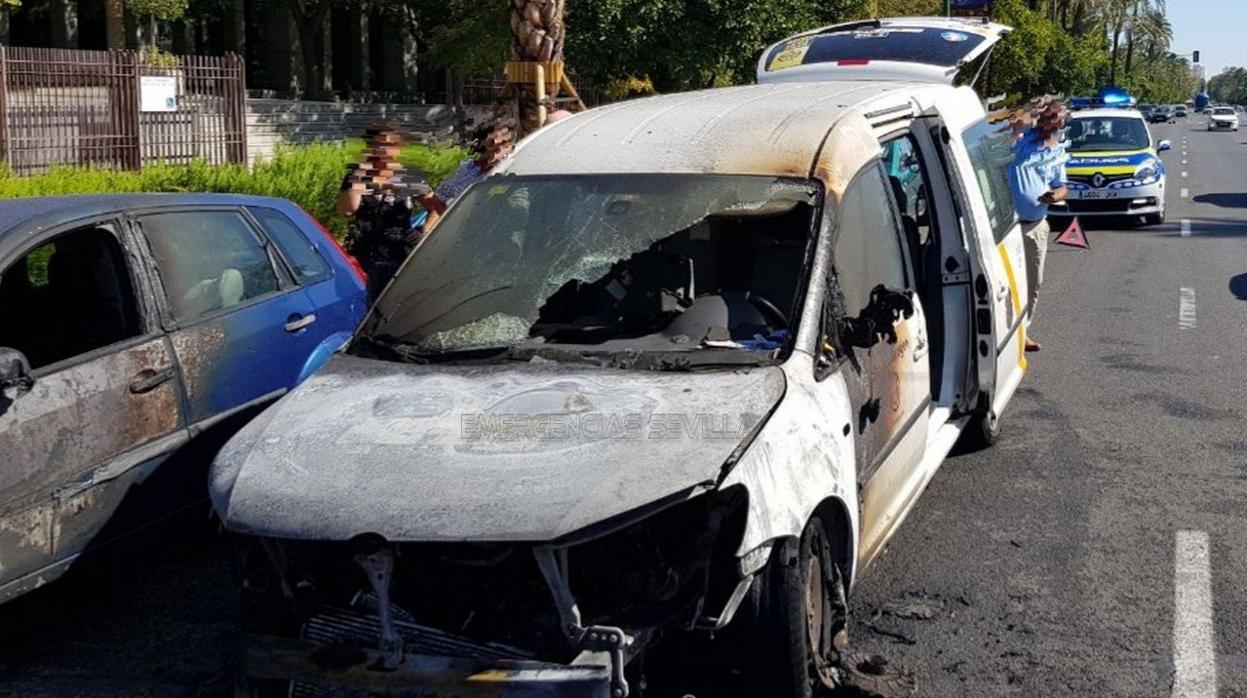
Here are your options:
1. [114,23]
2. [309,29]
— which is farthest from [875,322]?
→ [309,29]

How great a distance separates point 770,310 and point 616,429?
983 mm

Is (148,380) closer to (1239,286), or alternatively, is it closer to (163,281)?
(163,281)

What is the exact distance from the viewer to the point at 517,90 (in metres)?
11.5

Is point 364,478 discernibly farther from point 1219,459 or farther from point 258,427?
point 1219,459

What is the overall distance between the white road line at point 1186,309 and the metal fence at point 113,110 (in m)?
10.1

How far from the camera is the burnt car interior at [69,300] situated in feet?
17.9

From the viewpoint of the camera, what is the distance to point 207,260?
19.4 ft

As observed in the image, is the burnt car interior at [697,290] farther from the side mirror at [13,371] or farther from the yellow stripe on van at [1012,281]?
the yellow stripe on van at [1012,281]

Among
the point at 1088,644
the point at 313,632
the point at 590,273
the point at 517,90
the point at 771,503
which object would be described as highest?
the point at 517,90

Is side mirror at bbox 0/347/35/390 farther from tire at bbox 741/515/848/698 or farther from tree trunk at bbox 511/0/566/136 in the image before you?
tree trunk at bbox 511/0/566/136

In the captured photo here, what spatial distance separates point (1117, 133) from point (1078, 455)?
44.8ft

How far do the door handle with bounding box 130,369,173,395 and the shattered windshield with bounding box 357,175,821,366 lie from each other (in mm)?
968

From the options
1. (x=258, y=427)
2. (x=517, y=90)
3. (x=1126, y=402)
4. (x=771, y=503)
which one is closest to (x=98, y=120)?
(x=517, y=90)

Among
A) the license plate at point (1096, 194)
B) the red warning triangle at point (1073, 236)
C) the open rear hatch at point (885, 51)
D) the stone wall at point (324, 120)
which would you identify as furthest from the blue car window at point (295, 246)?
the stone wall at point (324, 120)
